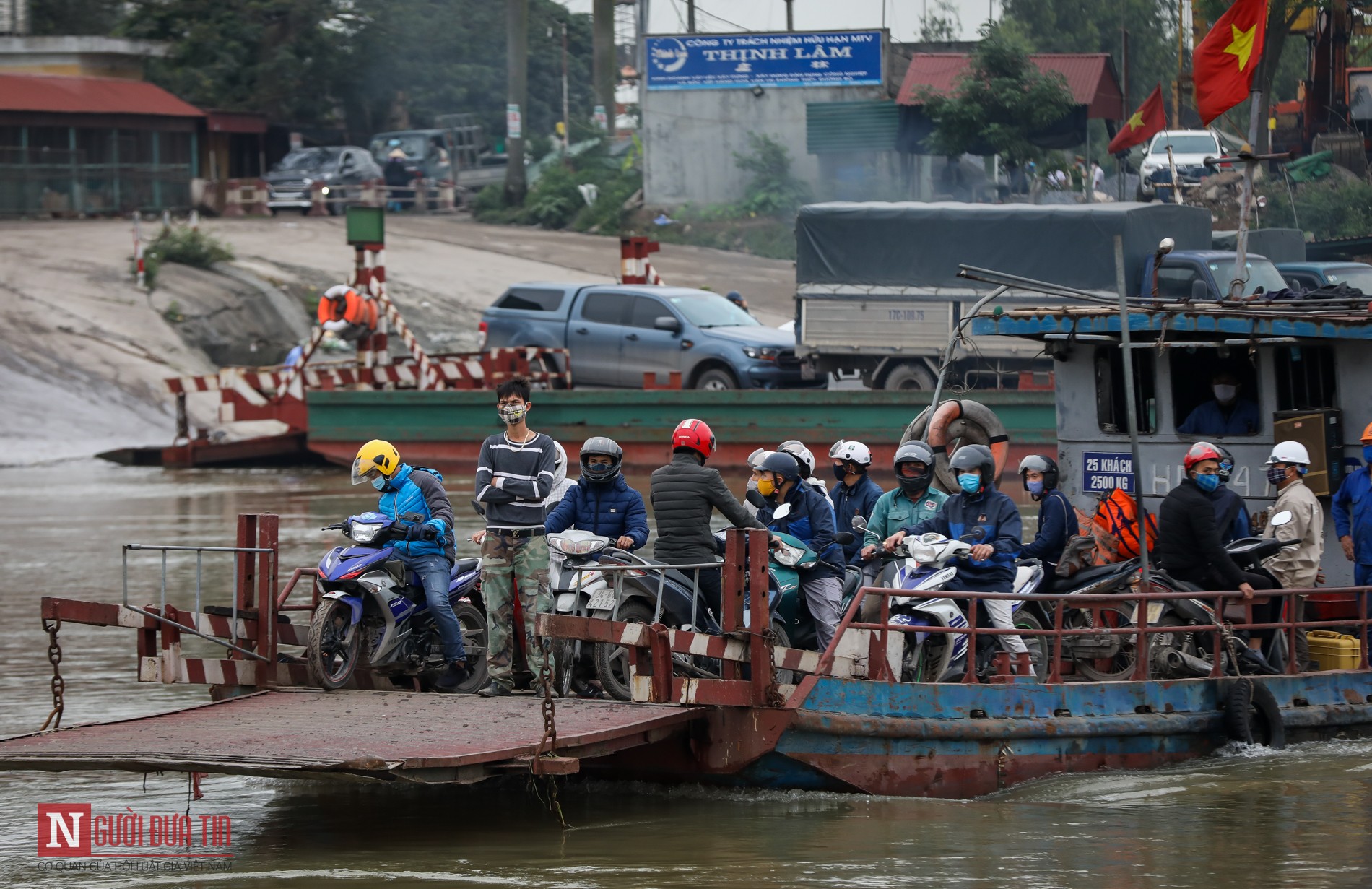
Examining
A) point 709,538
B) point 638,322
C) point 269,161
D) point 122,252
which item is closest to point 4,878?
point 709,538

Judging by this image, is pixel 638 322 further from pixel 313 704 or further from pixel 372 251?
pixel 313 704

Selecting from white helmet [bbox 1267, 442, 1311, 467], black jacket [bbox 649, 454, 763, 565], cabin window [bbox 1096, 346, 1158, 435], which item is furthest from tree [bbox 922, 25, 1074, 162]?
black jacket [bbox 649, 454, 763, 565]

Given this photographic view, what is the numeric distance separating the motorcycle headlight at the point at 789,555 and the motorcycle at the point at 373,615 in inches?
62.4

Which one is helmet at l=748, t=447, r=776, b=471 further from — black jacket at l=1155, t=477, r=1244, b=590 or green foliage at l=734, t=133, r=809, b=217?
green foliage at l=734, t=133, r=809, b=217

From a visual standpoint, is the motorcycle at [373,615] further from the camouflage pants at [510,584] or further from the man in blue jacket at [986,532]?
the man in blue jacket at [986,532]

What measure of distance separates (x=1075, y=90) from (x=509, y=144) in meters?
14.2

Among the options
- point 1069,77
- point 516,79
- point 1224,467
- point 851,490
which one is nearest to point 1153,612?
point 1224,467

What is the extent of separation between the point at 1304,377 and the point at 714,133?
1190 inches

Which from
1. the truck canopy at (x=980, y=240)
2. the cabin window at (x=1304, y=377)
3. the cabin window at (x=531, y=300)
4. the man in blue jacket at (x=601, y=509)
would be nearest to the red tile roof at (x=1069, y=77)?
the truck canopy at (x=980, y=240)

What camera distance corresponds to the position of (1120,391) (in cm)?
1138

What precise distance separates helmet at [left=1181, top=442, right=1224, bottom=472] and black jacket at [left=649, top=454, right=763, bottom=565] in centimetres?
260

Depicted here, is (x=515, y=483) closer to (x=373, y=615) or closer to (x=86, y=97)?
(x=373, y=615)

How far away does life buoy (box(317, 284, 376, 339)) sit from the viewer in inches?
915

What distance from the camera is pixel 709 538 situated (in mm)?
9031
